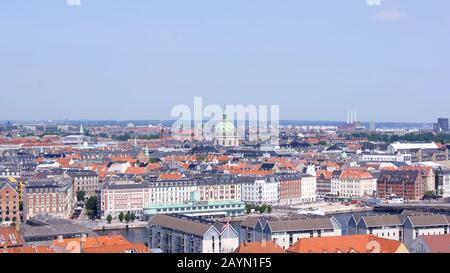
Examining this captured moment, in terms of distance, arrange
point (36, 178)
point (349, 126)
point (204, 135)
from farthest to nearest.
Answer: point (349, 126)
point (204, 135)
point (36, 178)

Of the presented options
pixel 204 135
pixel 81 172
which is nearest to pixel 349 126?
pixel 204 135

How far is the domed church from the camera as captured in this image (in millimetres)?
18938

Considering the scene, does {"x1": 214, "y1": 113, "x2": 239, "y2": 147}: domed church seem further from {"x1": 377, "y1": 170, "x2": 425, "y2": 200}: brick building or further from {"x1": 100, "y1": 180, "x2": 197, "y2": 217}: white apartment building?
{"x1": 100, "y1": 180, "x2": 197, "y2": 217}: white apartment building

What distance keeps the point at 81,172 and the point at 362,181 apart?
14.6 ft

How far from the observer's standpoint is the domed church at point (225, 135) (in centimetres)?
1894

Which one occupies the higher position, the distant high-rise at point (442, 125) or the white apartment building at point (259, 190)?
the distant high-rise at point (442, 125)

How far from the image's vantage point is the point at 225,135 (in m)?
19.1

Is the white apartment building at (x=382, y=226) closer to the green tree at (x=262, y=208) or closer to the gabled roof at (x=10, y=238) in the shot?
the gabled roof at (x=10, y=238)

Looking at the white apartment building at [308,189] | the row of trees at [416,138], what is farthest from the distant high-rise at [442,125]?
the white apartment building at [308,189]

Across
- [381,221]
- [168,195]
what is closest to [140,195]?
[168,195]

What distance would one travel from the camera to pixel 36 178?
10.8 meters

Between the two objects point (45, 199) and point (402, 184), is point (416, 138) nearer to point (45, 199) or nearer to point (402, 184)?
point (402, 184)
